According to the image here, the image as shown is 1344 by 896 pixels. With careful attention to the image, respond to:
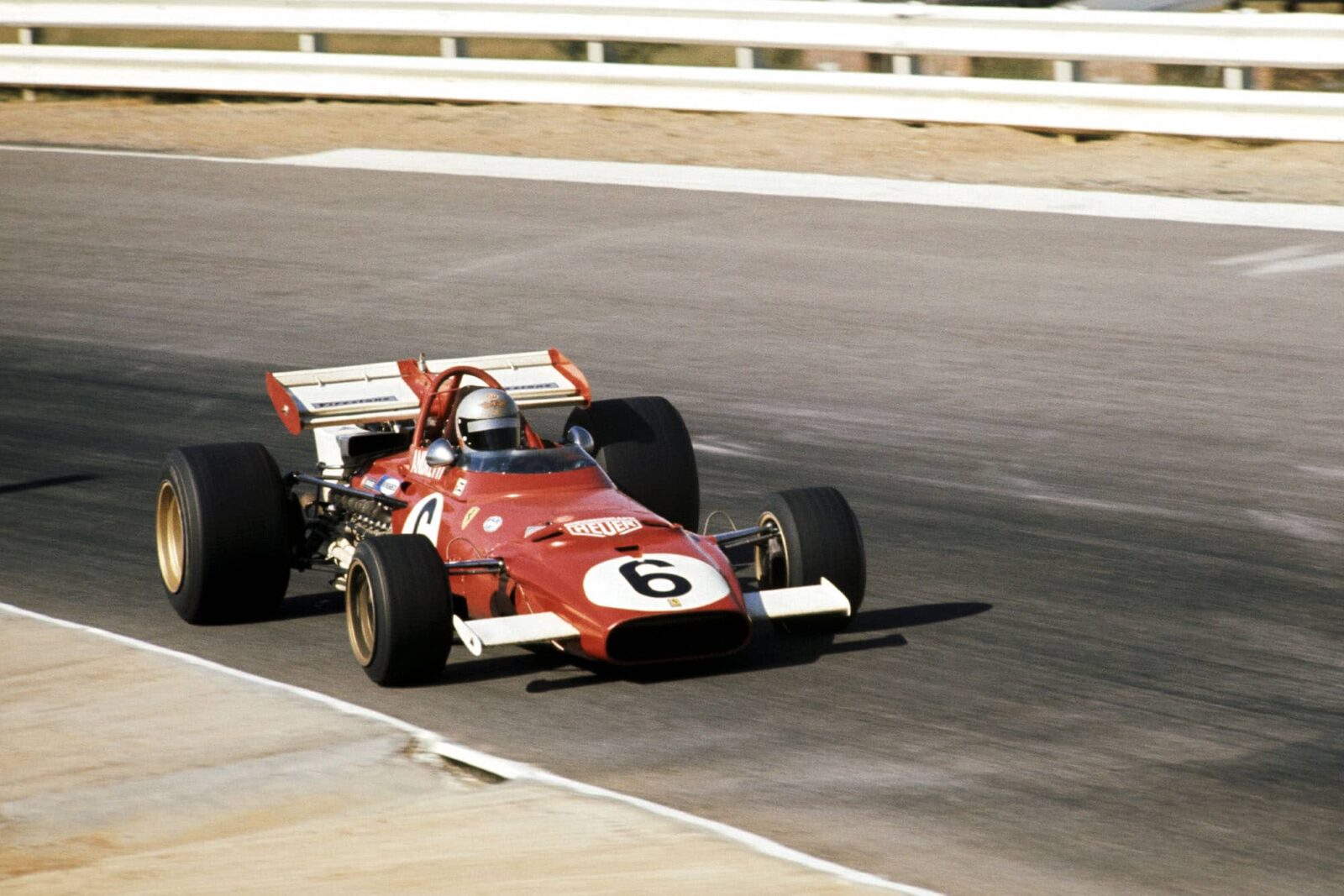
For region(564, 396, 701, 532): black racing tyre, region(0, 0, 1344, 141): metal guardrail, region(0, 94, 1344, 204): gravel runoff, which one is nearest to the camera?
region(564, 396, 701, 532): black racing tyre

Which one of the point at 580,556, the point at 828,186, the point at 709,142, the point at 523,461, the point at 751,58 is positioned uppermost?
the point at 751,58

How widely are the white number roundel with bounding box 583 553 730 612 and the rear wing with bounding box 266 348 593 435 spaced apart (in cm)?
183

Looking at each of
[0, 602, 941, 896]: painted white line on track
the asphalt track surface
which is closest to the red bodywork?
the asphalt track surface

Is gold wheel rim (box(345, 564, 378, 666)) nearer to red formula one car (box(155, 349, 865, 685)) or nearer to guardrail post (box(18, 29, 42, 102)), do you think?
red formula one car (box(155, 349, 865, 685))

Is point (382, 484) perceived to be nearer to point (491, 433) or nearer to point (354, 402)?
point (354, 402)

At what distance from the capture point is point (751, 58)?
20844mm

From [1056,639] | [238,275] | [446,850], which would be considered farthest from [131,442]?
[446,850]

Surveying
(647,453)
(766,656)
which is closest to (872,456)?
(647,453)

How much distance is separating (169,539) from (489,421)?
1651 mm

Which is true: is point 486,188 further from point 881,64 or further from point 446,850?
point 446,850

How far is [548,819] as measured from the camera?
626cm

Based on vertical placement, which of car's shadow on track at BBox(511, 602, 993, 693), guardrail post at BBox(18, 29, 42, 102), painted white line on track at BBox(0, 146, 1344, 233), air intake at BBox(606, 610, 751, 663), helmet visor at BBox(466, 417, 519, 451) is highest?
guardrail post at BBox(18, 29, 42, 102)

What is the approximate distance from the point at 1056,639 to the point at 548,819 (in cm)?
299

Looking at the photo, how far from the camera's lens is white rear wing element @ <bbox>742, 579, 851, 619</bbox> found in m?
7.96
